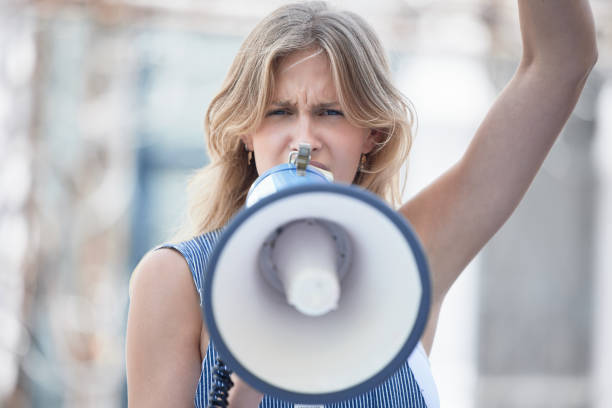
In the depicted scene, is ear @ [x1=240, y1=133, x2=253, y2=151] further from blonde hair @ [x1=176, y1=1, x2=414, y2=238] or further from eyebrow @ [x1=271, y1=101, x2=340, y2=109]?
eyebrow @ [x1=271, y1=101, x2=340, y2=109]

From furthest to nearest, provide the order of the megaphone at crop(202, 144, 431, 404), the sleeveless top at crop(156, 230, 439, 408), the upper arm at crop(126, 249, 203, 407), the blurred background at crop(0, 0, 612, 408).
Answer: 1. the blurred background at crop(0, 0, 612, 408)
2. the sleeveless top at crop(156, 230, 439, 408)
3. the upper arm at crop(126, 249, 203, 407)
4. the megaphone at crop(202, 144, 431, 404)

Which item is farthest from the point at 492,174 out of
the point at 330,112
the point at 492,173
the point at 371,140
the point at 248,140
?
the point at 248,140

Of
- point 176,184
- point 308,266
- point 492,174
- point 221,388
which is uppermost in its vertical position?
point 176,184

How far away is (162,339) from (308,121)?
43 cm

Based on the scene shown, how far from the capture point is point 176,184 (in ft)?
18.6

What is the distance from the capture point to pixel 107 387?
15.4ft

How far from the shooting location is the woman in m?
1.22

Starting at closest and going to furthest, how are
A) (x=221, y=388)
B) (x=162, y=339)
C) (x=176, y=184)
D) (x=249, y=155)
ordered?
(x=221, y=388) < (x=162, y=339) < (x=249, y=155) < (x=176, y=184)

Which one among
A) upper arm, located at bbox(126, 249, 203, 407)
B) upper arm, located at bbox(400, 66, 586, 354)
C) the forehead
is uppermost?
the forehead

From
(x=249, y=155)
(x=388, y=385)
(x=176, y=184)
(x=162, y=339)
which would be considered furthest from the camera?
(x=176, y=184)

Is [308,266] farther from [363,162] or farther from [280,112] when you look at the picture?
[363,162]

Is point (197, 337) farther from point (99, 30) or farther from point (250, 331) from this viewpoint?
point (99, 30)

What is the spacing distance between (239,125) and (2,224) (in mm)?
3757

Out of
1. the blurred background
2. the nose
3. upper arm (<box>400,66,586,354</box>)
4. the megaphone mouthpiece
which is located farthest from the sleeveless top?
the blurred background
